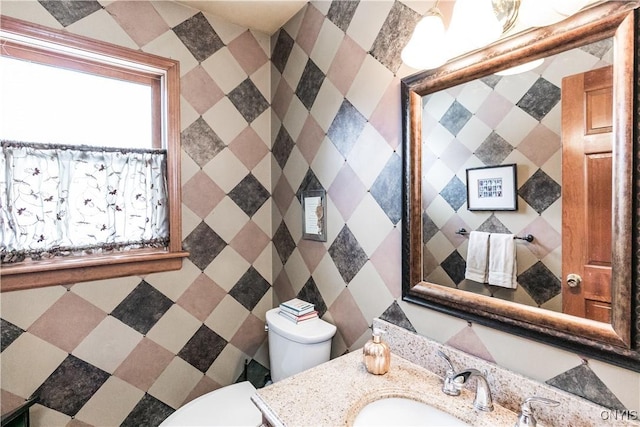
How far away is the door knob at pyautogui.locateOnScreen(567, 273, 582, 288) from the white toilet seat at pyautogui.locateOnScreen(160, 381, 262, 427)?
1.25m

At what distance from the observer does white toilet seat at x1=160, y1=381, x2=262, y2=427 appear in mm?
1304

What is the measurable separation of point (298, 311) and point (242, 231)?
62cm

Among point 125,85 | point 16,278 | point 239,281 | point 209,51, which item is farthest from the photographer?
point 239,281

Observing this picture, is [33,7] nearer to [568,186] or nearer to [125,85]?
[125,85]

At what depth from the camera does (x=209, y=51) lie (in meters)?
1.74

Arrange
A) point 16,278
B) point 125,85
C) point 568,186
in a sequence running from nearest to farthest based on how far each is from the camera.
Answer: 1. point 568,186
2. point 16,278
3. point 125,85

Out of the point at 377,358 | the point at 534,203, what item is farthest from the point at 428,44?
the point at 377,358

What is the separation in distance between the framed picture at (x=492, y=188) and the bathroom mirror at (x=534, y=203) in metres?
0.02

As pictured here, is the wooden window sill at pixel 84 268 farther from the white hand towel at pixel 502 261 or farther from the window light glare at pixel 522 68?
the window light glare at pixel 522 68

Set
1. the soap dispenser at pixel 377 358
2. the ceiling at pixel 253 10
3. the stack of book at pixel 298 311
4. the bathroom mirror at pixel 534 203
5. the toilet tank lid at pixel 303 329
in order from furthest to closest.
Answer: the ceiling at pixel 253 10
the stack of book at pixel 298 311
the toilet tank lid at pixel 303 329
the soap dispenser at pixel 377 358
the bathroom mirror at pixel 534 203

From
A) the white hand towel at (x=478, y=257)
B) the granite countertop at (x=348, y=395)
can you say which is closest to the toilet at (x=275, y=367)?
the granite countertop at (x=348, y=395)

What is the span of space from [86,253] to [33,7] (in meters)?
1.09

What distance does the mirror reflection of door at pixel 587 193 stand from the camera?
0.71 m

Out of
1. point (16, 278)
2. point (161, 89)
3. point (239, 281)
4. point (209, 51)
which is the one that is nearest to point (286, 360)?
point (239, 281)
